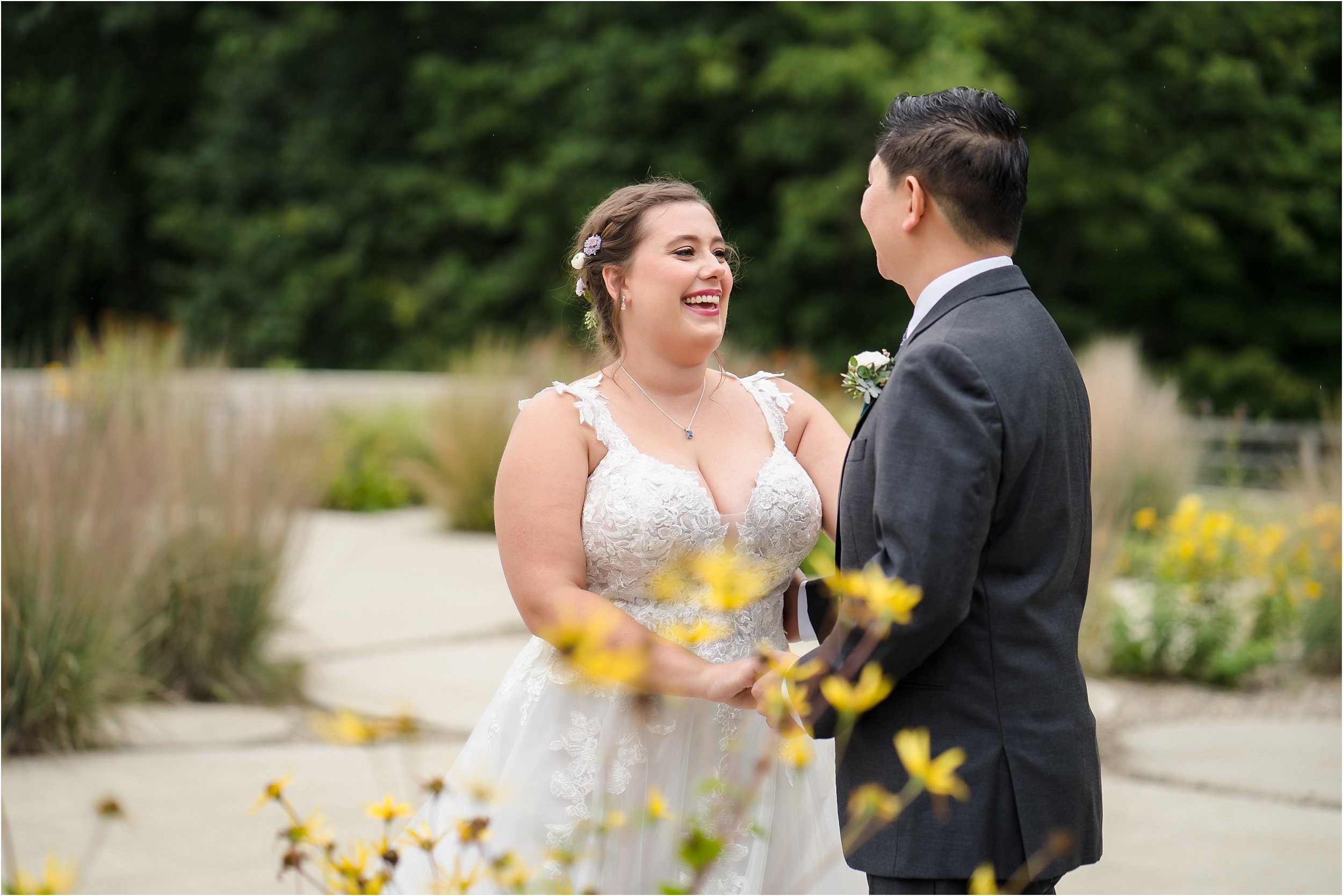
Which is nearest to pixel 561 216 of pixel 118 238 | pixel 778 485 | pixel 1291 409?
pixel 118 238

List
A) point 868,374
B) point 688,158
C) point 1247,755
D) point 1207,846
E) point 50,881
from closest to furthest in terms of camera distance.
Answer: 1. point 50,881
2. point 868,374
3. point 1207,846
4. point 1247,755
5. point 688,158

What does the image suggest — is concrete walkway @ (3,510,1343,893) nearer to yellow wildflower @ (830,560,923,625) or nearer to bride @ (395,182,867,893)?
bride @ (395,182,867,893)

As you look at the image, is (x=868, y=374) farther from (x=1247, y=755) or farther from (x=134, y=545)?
(x=134, y=545)

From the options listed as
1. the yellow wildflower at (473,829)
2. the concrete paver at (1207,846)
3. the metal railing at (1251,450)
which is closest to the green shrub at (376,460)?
the metal railing at (1251,450)

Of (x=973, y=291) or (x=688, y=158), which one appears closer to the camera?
(x=973, y=291)

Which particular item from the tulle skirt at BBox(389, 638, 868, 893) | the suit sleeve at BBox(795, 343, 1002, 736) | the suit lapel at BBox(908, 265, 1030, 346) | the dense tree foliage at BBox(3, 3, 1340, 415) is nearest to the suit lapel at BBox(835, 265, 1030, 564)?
the suit lapel at BBox(908, 265, 1030, 346)

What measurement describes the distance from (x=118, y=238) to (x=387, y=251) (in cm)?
473

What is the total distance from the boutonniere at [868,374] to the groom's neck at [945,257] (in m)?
0.25

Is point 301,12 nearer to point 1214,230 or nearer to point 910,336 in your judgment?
point 1214,230

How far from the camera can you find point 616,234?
290cm

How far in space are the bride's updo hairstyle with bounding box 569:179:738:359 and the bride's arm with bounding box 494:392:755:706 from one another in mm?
342

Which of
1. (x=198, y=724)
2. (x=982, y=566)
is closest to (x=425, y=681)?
(x=198, y=724)

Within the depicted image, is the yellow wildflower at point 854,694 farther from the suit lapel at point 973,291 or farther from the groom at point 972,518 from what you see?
the suit lapel at point 973,291

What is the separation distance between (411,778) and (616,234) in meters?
1.29
